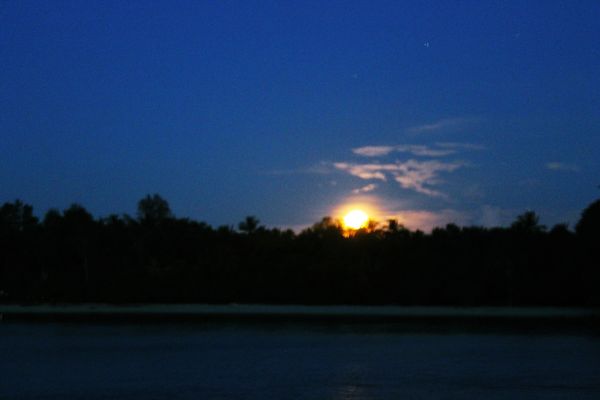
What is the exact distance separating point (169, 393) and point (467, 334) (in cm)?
1993

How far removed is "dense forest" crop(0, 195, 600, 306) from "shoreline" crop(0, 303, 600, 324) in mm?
1002

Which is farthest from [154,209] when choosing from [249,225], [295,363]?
Result: [295,363]

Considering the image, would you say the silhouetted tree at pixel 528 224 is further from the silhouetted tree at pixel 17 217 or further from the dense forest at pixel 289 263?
the silhouetted tree at pixel 17 217

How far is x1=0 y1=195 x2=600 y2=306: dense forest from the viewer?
168 ft

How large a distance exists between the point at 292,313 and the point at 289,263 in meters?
5.31

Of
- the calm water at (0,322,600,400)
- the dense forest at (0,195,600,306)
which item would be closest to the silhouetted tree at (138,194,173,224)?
the dense forest at (0,195,600,306)

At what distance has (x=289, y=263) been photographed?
55.7 m

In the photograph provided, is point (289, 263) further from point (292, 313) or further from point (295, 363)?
point (295, 363)

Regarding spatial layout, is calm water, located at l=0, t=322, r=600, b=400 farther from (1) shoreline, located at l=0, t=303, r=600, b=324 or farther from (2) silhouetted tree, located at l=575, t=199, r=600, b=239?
(2) silhouetted tree, located at l=575, t=199, r=600, b=239

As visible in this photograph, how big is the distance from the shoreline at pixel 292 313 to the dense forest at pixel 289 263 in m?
1.00

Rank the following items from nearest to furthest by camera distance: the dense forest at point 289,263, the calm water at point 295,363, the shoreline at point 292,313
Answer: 1. the calm water at point 295,363
2. the shoreline at point 292,313
3. the dense forest at point 289,263

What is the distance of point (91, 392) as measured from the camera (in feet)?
64.9

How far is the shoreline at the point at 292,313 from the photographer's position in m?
47.4

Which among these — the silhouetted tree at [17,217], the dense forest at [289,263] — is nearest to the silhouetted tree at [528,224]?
the dense forest at [289,263]
